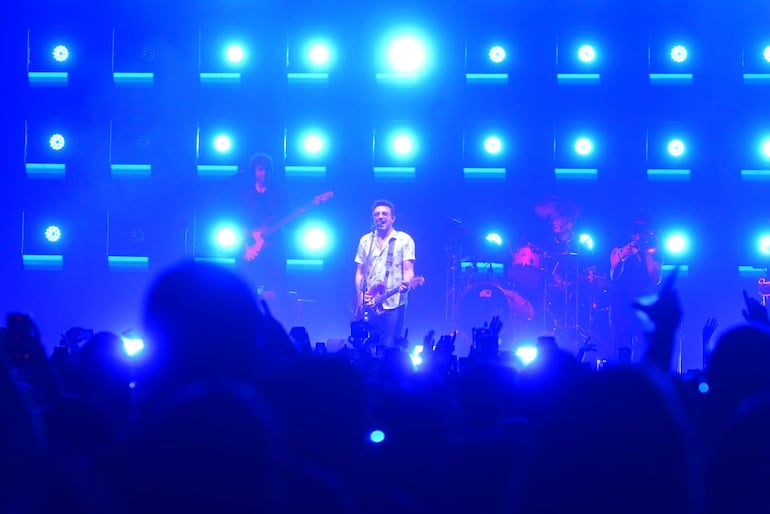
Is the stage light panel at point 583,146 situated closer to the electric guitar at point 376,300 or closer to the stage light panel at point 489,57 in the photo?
the stage light panel at point 489,57

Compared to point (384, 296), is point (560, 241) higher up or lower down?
higher up

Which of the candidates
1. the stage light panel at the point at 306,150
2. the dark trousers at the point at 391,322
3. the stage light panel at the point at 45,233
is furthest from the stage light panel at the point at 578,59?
the stage light panel at the point at 45,233

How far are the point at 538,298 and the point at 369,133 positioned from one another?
3.85 metres

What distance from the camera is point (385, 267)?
505 inches

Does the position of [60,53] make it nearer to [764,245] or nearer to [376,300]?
[376,300]

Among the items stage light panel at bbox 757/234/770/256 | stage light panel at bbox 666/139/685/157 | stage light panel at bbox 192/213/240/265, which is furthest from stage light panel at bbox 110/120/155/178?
stage light panel at bbox 757/234/770/256

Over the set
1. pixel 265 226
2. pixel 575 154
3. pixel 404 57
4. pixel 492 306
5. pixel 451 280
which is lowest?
pixel 492 306

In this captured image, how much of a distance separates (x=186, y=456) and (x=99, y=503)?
24 cm

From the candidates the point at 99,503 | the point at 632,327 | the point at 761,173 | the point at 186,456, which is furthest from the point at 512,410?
the point at 761,173

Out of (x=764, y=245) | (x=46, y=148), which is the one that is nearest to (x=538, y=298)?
(x=764, y=245)

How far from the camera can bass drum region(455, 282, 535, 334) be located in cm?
1326

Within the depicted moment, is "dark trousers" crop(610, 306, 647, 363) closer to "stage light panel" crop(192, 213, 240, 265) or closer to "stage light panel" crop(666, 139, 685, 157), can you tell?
"stage light panel" crop(666, 139, 685, 157)

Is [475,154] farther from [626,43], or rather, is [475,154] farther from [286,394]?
[286,394]

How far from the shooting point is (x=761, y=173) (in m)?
14.0
